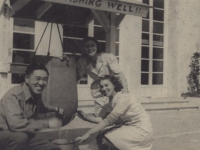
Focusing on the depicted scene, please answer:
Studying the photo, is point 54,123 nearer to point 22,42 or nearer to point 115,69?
point 115,69

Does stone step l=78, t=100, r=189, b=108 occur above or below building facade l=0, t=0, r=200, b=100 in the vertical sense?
below

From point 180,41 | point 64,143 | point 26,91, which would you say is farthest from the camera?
point 180,41

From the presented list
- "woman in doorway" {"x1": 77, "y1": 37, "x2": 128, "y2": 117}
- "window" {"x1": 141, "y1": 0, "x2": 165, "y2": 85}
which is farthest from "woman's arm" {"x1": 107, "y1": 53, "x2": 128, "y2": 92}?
"window" {"x1": 141, "y1": 0, "x2": 165, "y2": 85}

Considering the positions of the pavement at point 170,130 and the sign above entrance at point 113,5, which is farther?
the sign above entrance at point 113,5

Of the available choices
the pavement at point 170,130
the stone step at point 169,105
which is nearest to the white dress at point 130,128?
the pavement at point 170,130

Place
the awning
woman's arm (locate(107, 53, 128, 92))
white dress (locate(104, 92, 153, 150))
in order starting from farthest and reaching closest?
1. woman's arm (locate(107, 53, 128, 92))
2. the awning
3. white dress (locate(104, 92, 153, 150))

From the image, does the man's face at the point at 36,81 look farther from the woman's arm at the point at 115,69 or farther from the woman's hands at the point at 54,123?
the woman's arm at the point at 115,69

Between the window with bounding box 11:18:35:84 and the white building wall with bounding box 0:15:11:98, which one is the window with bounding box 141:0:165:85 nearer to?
the window with bounding box 11:18:35:84

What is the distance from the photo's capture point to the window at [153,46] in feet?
31.1

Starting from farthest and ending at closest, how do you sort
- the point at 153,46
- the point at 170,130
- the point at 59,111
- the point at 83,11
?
the point at 153,46, the point at 170,130, the point at 83,11, the point at 59,111

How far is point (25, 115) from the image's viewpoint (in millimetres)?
3262

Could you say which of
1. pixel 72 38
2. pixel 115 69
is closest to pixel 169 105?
pixel 72 38

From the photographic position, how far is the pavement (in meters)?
3.44

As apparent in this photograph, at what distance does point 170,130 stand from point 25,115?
161 inches
